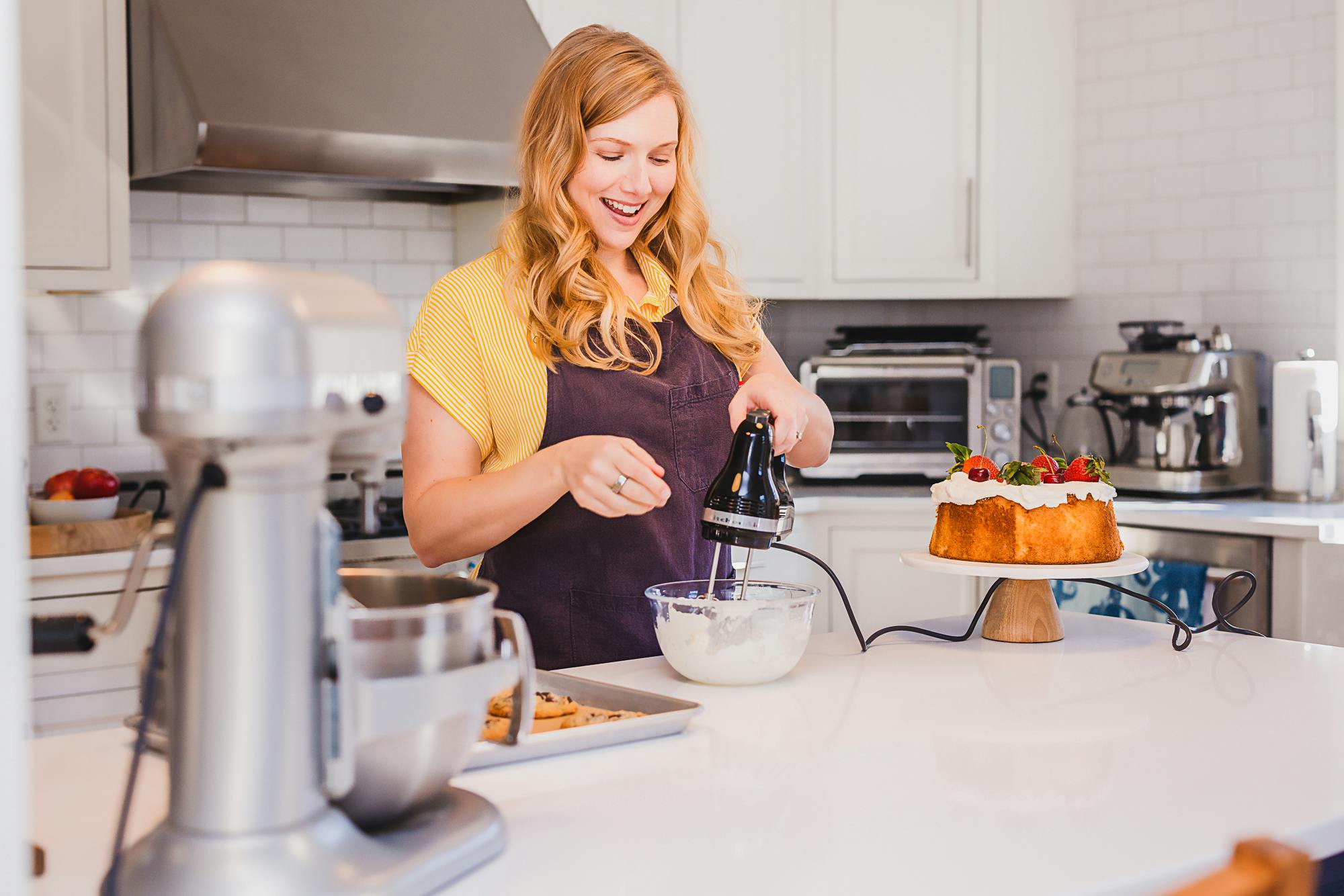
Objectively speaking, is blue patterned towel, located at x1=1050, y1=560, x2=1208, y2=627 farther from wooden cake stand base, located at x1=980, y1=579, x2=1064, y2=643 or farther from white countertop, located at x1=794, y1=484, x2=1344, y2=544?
wooden cake stand base, located at x1=980, y1=579, x2=1064, y2=643

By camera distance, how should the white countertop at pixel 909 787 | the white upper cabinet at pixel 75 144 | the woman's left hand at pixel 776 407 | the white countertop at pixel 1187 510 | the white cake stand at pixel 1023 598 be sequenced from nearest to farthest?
the white countertop at pixel 909 787
the woman's left hand at pixel 776 407
the white cake stand at pixel 1023 598
the white upper cabinet at pixel 75 144
the white countertop at pixel 1187 510

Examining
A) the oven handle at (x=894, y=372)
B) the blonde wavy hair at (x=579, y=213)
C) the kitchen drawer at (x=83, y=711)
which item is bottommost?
the kitchen drawer at (x=83, y=711)

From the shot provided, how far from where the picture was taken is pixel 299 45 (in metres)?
2.77

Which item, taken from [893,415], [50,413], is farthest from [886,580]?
[50,413]

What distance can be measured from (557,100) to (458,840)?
3.65 feet

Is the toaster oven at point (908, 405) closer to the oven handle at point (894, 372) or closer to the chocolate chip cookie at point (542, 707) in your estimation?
the oven handle at point (894, 372)

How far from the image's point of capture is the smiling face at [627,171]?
1.70 metres

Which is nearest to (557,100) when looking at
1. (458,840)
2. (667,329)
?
(667,329)

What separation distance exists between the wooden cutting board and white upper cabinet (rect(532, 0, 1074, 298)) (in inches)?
65.7

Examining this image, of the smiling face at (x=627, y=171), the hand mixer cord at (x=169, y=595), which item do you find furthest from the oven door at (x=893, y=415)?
the hand mixer cord at (x=169, y=595)

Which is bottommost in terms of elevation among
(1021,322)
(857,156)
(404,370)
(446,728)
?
(446,728)

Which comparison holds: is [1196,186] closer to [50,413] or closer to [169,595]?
[50,413]

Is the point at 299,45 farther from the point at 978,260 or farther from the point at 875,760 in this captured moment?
the point at 875,760

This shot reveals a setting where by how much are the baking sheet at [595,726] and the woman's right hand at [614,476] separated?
0.18 m
